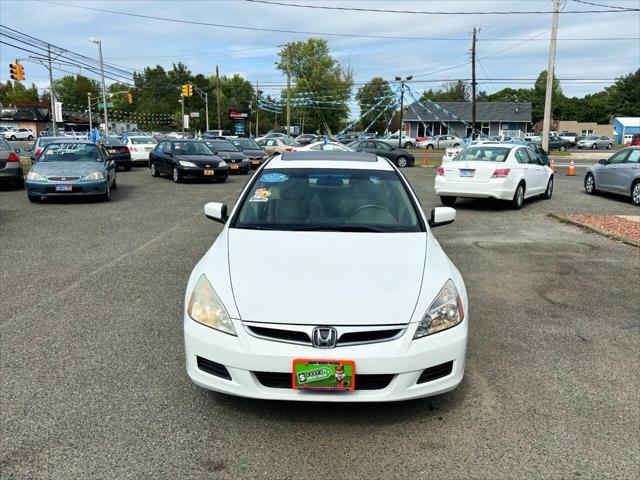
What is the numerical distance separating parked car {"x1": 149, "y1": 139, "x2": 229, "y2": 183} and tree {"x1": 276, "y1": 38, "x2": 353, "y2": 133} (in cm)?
7860

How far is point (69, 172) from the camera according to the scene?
13.7m

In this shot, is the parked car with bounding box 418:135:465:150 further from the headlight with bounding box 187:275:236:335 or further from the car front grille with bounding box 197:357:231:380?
the car front grille with bounding box 197:357:231:380

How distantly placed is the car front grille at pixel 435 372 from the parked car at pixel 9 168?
652 inches

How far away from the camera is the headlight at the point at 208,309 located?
3.34 m

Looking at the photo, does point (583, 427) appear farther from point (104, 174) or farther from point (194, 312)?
point (104, 174)

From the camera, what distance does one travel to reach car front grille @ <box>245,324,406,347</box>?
3.19 meters

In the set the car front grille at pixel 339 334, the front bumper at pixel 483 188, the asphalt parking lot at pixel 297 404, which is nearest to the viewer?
the asphalt parking lot at pixel 297 404

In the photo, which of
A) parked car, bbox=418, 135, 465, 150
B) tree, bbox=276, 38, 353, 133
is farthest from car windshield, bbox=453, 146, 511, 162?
tree, bbox=276, 38, 353, 133

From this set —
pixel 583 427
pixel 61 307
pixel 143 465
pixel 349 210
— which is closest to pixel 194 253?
pixel 61 307

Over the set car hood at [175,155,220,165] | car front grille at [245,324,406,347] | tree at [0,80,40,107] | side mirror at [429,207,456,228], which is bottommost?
car front grille at [245,324,406,347]

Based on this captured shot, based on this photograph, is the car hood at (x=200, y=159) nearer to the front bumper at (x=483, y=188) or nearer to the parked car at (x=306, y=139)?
the front bumper at (x=483, y=188)

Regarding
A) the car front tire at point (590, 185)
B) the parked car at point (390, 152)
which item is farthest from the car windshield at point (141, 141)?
the car front tire at point (590, 185)

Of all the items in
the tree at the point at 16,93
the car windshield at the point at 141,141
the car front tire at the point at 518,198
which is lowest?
the car front tire at the point at 518,198

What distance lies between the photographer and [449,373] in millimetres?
3404
